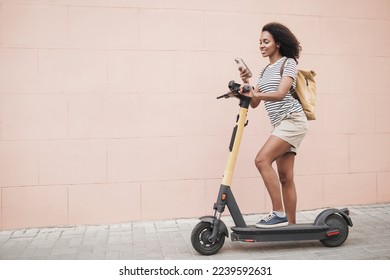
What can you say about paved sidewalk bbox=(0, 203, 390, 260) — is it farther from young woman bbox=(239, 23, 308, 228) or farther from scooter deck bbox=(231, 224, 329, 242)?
young woman bbox=(239, 23, 308, 228)

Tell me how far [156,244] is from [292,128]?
5.24 ft

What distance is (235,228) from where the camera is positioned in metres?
3.43

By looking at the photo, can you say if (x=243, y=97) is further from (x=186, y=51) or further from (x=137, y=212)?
(x=137, y=212)

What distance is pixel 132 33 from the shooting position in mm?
4426

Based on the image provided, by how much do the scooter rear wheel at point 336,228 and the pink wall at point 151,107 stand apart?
3.84ft

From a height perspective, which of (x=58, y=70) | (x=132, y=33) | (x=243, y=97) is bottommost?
(x=243, y=97)

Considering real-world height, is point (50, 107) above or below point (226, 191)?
above

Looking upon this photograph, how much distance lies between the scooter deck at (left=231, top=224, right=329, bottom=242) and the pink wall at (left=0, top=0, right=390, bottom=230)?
3.88ft

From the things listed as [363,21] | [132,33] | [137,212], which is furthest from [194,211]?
[363,21]

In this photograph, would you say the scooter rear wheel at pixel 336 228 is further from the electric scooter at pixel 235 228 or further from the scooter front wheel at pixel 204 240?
the scooter front wheel at pixel 204 240

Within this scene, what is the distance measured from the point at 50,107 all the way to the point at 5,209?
3.68 ft

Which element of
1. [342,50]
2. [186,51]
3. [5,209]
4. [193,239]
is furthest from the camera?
[342,50]

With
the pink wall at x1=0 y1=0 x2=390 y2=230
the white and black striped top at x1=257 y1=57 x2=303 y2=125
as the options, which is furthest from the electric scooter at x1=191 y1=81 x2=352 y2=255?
the pink wall at x1=0 y1=0 x2=390 y2=230

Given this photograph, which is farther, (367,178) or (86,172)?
(367,178)
